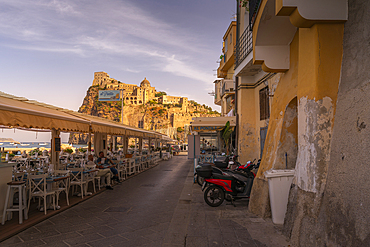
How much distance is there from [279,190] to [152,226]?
2281 millimetres

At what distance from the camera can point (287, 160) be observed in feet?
15.6

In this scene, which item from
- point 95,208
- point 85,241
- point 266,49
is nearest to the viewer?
point 85,241

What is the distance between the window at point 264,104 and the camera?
8.27 m

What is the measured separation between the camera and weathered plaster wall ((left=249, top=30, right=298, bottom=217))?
182 inches

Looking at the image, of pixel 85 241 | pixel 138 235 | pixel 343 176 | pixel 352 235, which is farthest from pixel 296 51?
pixel 85 241

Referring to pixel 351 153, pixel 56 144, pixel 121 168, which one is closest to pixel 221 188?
pixel 351 153

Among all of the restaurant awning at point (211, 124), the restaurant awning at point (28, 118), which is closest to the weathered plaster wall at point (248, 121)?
the restaurant awning at point (211, 124)

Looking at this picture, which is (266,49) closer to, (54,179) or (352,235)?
(352,235)

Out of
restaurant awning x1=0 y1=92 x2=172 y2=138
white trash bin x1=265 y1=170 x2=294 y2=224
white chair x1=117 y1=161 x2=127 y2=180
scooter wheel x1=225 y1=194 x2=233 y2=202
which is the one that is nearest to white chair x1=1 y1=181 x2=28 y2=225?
restaurant awning x1=0 y1=92 x2=172 y2=138

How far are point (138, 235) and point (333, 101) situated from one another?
3416mm

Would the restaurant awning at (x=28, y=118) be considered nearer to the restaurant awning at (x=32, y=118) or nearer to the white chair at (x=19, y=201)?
the restaurant awning at (x=32, y=118)

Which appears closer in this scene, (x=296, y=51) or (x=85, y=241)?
(x=85, y=241)

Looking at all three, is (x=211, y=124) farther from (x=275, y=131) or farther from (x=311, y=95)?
(x=311, y=95)

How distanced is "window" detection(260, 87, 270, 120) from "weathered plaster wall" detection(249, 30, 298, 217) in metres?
3.07
